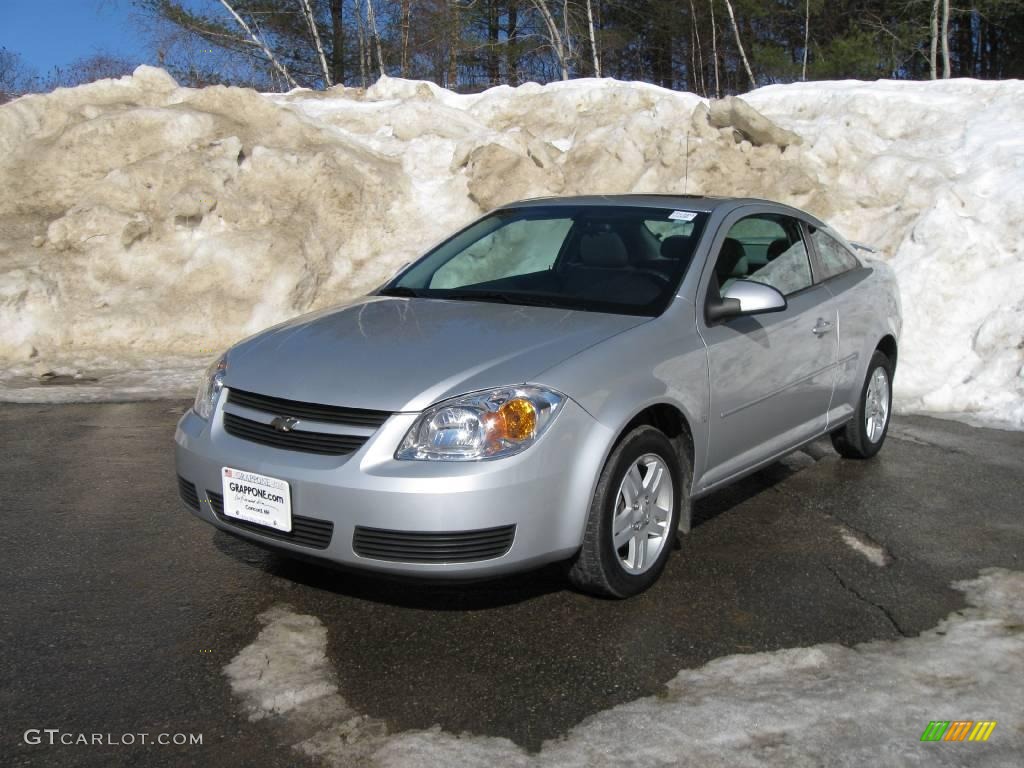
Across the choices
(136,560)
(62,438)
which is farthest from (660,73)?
(136,560)

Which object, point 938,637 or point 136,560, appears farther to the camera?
point 136,560

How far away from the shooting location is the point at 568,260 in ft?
15.9

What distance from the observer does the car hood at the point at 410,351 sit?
3527 millimetres

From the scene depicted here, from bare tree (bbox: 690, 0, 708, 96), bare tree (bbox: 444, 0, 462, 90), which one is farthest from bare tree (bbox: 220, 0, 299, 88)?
bare tree (bbox: 690, 0, 708, 96)

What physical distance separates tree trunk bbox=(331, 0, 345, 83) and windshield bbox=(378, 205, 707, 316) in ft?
72.7

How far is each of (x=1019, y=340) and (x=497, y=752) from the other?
695cm

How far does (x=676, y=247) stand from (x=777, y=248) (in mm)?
1025

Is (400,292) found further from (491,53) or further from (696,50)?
(696,50)

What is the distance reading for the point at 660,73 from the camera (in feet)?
97.3

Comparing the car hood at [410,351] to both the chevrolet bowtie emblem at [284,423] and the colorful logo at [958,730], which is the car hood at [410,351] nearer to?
the chevrolet bowtie emblem at [284,423]

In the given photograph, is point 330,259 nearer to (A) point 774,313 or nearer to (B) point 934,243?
(B) point 934,243

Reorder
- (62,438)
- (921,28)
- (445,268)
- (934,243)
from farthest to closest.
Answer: (921,28) → (934,243) → (62,438) → (445,268)

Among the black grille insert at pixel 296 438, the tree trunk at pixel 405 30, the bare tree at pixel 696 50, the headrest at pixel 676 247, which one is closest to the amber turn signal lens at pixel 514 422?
the black grille insert at pixel 296 438

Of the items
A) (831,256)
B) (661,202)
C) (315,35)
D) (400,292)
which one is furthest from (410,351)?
(315,35)
